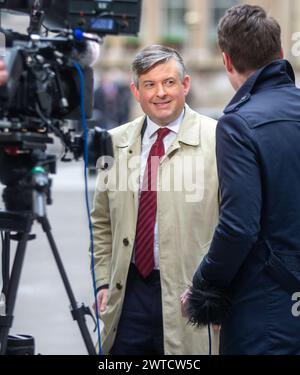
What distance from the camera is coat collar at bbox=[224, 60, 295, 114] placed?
3.88 meters

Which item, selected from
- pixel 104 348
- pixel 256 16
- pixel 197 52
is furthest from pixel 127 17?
pixel 197 52

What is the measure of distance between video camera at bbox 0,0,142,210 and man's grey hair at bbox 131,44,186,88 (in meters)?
0.11

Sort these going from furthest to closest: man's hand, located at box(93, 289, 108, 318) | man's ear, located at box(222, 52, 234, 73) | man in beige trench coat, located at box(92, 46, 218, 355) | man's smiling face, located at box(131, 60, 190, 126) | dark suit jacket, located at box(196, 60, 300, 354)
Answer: man's hand, located at box(93, 289, 108, 318) → man's smiling face, located at box(131, 60, 190, 126) → man in beige trench coat, located at box(92, 46, 218, 355) → man's ear, located at box(222, 52, 234, 73) → dark suit jacket, located at box(196, 60, 300, 354)

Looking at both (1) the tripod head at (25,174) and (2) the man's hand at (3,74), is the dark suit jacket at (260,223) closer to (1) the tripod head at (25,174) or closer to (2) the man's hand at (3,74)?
(1) the tripod head at (25,174)

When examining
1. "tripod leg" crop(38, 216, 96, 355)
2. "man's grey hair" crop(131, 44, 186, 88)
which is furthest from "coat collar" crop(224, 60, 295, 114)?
"tripod leg" crop(38, 216, 96, 355)

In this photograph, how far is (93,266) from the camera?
473 centimetres

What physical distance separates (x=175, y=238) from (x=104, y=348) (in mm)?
582

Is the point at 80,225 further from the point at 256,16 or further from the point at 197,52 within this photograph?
the point at 197,52

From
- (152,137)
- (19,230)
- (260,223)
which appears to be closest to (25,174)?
(19,230)

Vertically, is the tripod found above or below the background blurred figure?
below

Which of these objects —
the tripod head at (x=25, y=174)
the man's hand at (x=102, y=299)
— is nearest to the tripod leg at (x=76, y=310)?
the man's hand at (x=102, y=299)

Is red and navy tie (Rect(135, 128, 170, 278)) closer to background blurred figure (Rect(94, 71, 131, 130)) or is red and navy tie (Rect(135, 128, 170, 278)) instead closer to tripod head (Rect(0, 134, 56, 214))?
tripod head (Rect(0, 134, 56, 214))

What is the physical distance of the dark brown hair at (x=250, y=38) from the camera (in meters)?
3.89

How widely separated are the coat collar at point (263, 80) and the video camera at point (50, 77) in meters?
0.62
